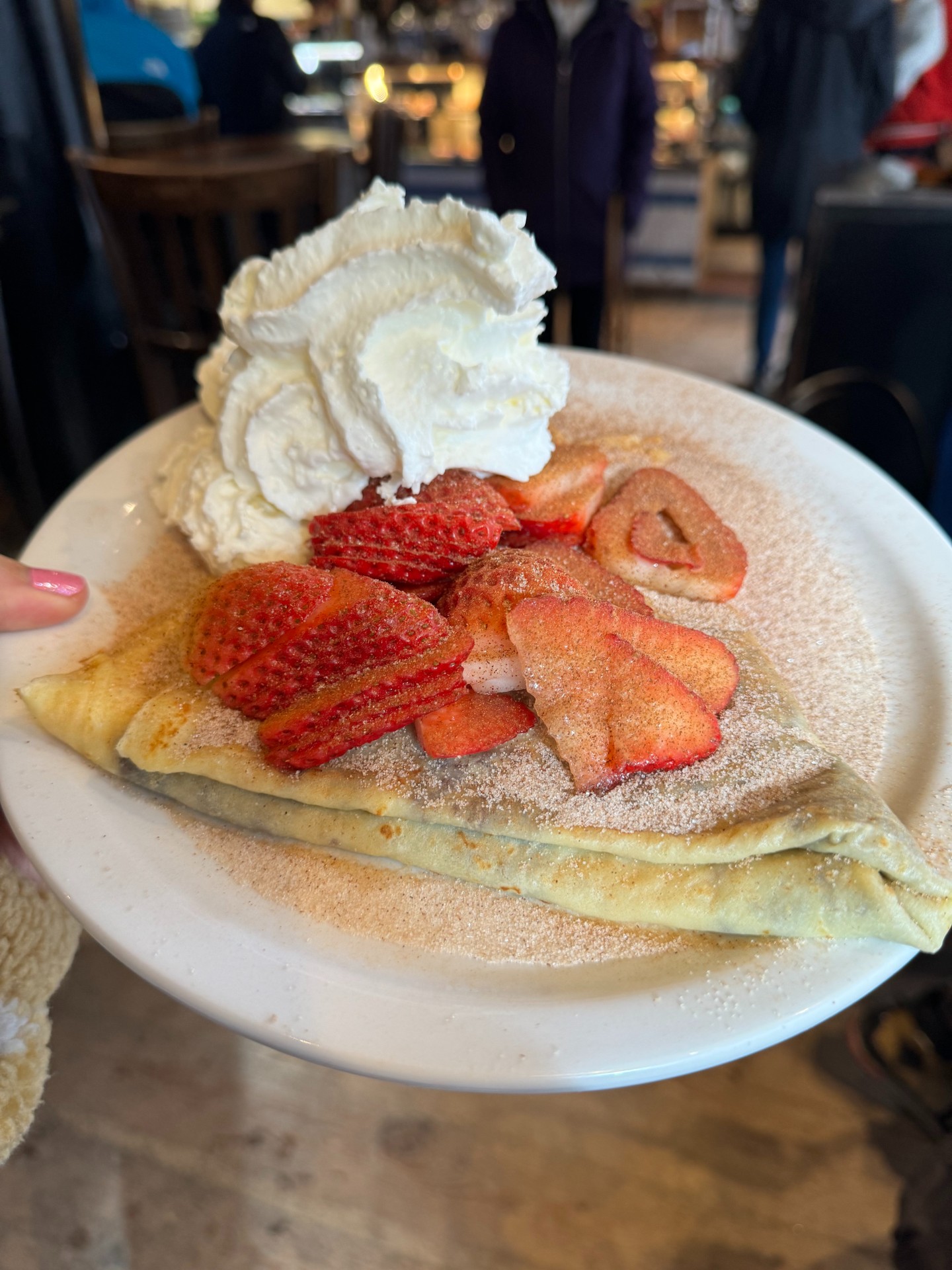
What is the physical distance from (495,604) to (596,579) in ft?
0.62

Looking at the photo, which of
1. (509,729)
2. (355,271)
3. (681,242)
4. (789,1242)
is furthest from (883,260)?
(681,242)

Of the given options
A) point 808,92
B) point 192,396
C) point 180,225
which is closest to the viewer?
point 180,225

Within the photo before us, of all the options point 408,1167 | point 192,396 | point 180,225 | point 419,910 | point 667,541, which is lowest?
point 408,1167

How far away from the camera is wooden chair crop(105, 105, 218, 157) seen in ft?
8.23

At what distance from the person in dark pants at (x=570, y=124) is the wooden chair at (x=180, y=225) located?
116cm

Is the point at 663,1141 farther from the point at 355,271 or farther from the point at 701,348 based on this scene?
the point at 701,348

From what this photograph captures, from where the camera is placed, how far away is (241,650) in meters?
0.84

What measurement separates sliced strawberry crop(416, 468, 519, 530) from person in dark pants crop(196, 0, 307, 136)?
143 inches

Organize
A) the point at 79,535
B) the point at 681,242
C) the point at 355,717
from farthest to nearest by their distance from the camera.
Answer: the point at 681,242 → the point at 79,535 → the point at 355,717

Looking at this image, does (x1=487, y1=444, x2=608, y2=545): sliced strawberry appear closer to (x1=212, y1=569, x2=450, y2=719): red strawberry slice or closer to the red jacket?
(x1=212, y1=569, x2=450, y2=719): red strawberry slice

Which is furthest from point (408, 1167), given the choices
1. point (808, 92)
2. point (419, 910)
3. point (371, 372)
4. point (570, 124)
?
point (808, 92)

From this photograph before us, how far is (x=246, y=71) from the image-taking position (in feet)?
12.4

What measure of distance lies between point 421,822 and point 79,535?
693 millimetres

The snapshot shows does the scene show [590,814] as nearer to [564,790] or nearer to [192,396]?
[564,790]
